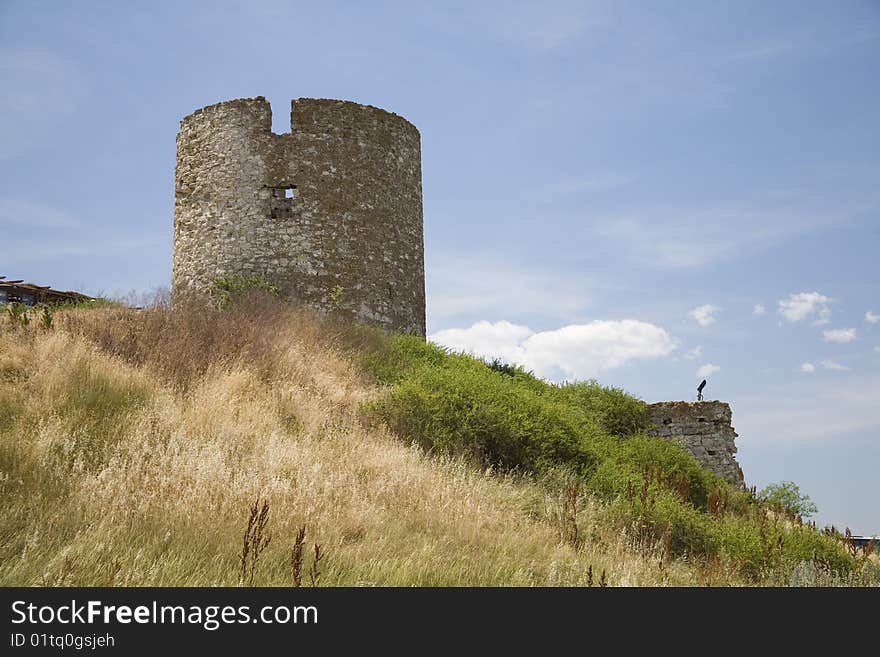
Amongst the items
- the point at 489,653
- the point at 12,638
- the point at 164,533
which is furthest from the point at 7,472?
the point at 489,653

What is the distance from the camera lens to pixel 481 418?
9.91 m

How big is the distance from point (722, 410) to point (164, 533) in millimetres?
12923

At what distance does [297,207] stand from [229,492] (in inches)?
384

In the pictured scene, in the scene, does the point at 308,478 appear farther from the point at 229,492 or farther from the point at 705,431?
the point at 705,431

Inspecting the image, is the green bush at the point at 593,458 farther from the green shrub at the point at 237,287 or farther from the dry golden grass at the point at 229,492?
the green shrub at the point at 237,287

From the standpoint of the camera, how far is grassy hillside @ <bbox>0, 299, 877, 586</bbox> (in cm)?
531

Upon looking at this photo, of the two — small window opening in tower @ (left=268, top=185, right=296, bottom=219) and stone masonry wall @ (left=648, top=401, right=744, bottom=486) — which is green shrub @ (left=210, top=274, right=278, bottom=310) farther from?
stone masonry wall @ (left=648, top=401, right=744, bottom=486)

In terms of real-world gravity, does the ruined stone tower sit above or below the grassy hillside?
above

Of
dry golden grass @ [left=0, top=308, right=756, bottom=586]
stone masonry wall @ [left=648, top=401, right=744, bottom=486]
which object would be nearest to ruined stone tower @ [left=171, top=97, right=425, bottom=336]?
dry golden grass @ [left=0, top=308, right=756, bottom=586]

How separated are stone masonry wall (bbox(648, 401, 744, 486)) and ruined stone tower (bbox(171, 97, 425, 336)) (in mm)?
6042

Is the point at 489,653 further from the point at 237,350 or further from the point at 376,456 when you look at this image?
the point at 237,350

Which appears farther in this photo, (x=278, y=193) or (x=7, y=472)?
(x=278, y=193)

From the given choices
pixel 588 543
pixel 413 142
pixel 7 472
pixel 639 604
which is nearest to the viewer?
pixel 639 604

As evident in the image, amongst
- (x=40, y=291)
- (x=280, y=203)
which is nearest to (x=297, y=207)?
(x=280, y=203)
